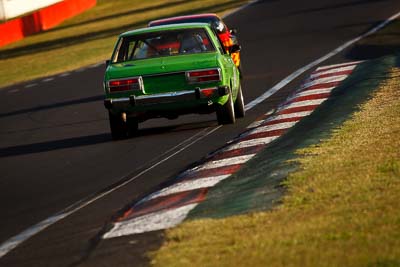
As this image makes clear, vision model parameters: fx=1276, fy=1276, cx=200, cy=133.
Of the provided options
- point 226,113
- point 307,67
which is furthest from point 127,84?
point 307,67

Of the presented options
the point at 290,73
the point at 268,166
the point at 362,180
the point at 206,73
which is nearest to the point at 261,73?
the point at 290,73

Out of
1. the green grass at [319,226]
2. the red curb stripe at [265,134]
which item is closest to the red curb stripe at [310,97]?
the red curb stripe at [265,134]

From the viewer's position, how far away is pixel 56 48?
139 feet

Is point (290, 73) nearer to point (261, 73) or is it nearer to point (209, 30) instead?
point (261, 73)

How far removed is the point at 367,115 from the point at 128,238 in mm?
5928

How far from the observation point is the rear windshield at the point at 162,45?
53.4 ft

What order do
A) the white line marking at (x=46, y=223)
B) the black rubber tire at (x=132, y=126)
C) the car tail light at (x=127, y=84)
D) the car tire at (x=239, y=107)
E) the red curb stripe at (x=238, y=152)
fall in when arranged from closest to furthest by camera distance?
1. the white line marking at (x=46, y=223)
2. the red curb stripe at (x=238, y=152)
3. the car tail light at (x=127, y=84)
4. the black rubber tire at (x=132, y=126)
5. the car tire at (x=239, y=107)

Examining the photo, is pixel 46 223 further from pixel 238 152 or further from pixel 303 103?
pixel 303 103

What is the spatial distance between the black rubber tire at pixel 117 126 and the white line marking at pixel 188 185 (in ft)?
17.0

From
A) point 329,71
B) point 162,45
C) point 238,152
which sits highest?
point 162,45

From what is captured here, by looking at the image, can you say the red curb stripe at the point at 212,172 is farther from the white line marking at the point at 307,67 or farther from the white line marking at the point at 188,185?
the white line marking at the point at 307,67

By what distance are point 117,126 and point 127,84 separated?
0.66 m

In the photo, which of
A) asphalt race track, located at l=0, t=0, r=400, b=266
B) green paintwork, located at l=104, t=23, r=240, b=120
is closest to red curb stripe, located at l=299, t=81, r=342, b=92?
asphalt race track, located at l=0, t=0, r=400, b=266

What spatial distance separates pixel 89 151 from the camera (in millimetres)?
15273
